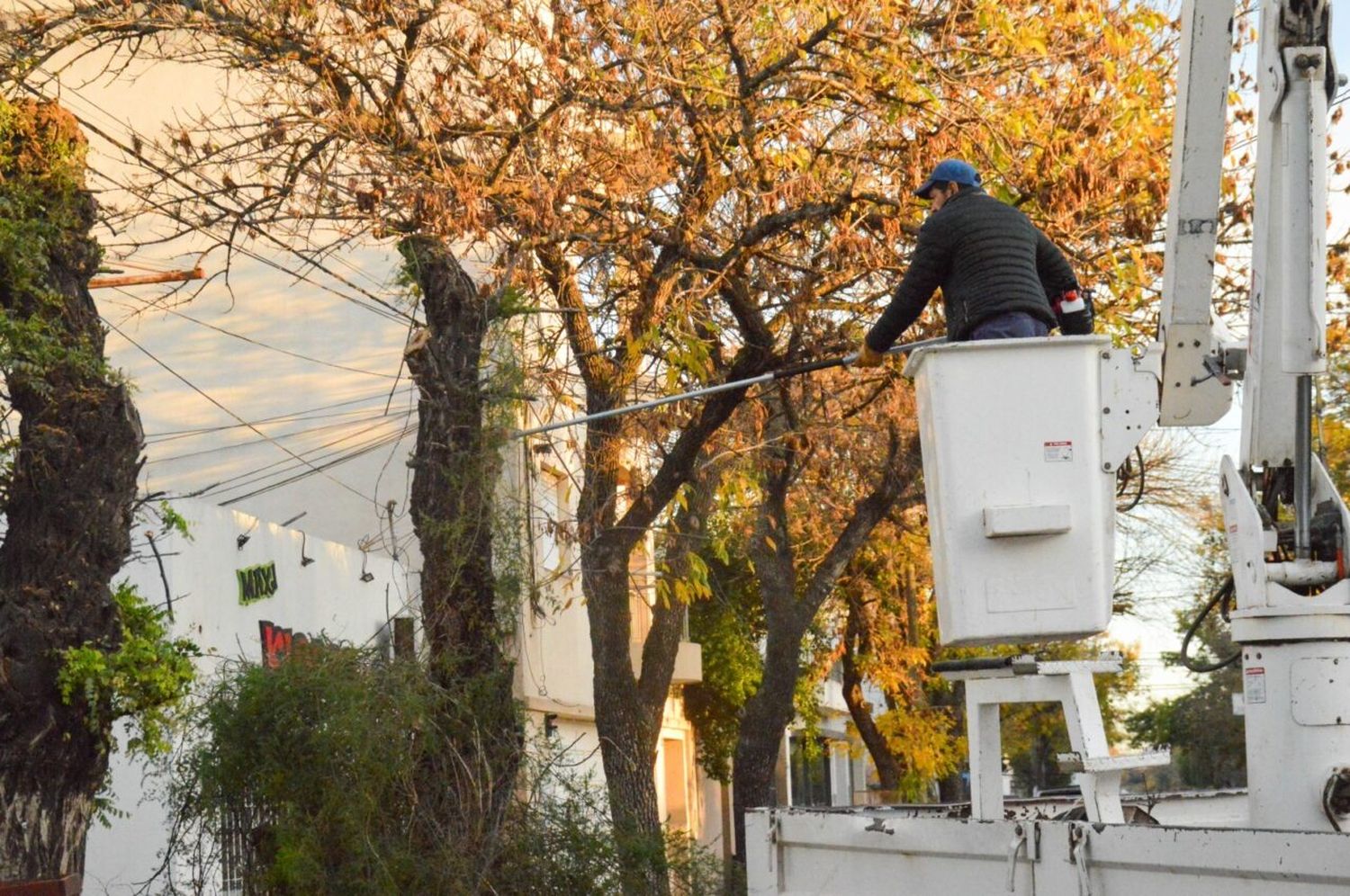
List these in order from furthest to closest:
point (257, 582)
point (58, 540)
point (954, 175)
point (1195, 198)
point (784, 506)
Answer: point (784, 506), point (257, 582), point (58, 540), point (1195, 198), point (954, 175)

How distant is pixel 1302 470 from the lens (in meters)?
5.73

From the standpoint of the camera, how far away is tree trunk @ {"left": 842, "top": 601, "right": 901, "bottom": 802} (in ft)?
98.2

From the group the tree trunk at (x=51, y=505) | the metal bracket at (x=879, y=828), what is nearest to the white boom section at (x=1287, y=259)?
the metal bracket at (x=879, y=828)

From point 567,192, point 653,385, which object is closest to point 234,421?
point 653,385

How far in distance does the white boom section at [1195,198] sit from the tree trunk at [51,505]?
5523 millimetres

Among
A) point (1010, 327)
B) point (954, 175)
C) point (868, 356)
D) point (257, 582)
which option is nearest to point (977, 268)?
point (1010, 327)

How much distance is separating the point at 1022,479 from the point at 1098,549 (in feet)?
1.12

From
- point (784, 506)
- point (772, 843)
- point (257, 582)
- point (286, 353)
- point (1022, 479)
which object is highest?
point (286, 353)

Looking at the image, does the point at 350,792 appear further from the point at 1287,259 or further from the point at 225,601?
the point at 1287,259

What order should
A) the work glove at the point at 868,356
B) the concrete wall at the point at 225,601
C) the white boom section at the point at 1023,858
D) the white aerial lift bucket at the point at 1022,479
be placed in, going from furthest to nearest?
1. the concrete wall at the point at 225,601
2. the work glove at the point at 868,356
3. the white aerial lift bucket at the point at 1022,479
4. the white boom section at the point at 1023,858

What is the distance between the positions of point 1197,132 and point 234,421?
14004 mm

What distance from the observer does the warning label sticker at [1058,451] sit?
5535mm

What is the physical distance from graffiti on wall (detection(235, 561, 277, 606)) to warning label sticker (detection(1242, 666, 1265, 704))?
33.5 feet

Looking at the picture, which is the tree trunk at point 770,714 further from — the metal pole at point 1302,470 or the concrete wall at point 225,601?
the metal pole at point 1302,470
